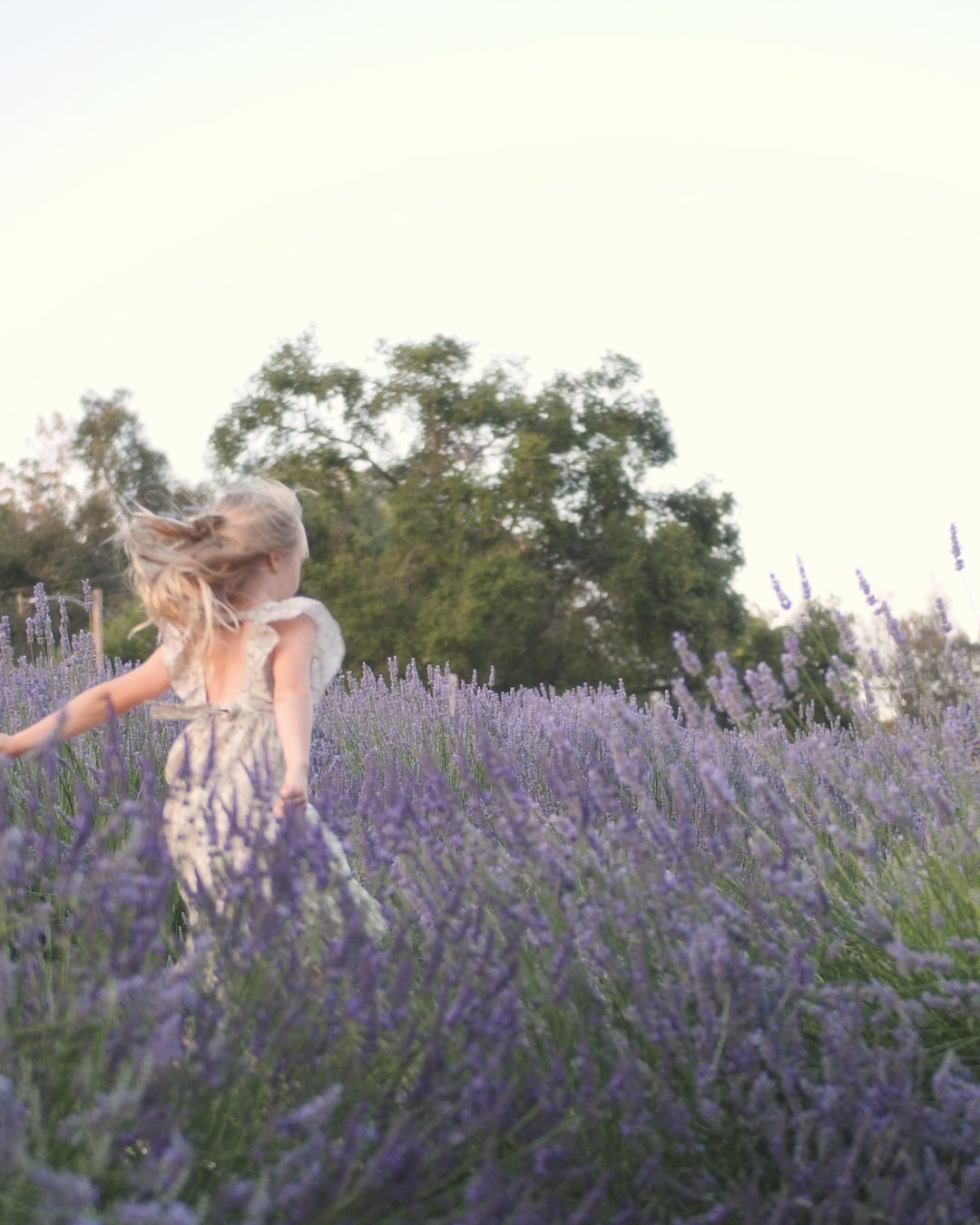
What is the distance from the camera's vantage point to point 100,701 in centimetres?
294

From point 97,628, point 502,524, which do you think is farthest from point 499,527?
point 97,628

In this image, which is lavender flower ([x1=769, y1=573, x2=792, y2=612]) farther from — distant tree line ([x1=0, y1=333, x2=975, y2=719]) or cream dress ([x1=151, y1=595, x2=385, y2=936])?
distant tree line ([x1=0, y1=333, x2=975, y2=719])

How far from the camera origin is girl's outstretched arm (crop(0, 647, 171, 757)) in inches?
111

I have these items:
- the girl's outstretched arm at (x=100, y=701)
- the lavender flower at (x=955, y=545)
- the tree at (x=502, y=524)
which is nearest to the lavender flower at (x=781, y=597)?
the lavender flower at (x=955, y=545)

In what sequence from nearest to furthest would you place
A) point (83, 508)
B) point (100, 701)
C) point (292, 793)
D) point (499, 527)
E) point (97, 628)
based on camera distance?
point (292, 793)
point (100, 701)
point (97, 628)
point (499, 527)
point (83, 508)

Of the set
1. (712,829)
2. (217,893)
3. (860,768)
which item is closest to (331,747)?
(712,829)

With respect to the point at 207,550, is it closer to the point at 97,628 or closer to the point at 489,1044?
the point at 489,1044

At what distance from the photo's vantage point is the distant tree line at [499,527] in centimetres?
2328

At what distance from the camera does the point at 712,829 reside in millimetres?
4766

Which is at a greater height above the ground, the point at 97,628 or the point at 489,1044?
the point at 97,628

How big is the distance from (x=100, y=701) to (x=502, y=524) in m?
21.3

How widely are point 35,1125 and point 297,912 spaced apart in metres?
0.57

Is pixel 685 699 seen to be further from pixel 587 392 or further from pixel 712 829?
pixel 587 392

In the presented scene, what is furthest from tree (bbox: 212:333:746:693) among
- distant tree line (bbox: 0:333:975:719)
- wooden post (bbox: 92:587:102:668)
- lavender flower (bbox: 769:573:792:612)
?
lavender flower (bbox: 769:573:792:612)
